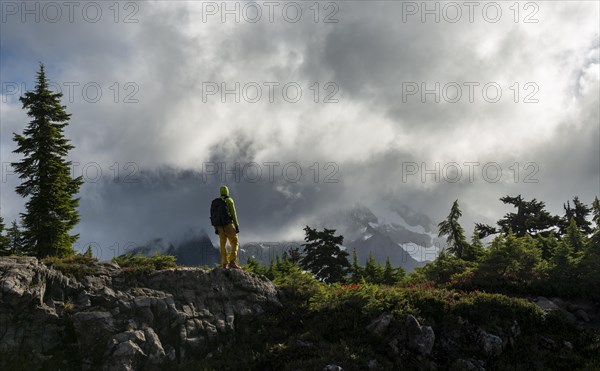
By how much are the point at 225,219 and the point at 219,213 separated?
0.38 metres

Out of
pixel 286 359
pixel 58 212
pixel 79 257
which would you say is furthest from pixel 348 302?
pixel 58 212

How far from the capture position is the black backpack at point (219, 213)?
18062mm

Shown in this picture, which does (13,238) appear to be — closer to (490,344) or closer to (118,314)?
(118,314)

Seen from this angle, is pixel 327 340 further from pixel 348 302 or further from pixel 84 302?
pixel 84 302

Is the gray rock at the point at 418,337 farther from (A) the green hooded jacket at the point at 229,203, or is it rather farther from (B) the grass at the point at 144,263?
(B) the grass at the point at 144,263

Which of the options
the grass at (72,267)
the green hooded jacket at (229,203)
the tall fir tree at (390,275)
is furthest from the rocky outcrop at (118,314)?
the tall fir tree at (390,275)

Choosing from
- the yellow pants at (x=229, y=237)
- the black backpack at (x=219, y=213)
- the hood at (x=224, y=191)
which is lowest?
the yellow pants at (x=229, y=237)

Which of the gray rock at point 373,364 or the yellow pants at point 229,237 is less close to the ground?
the yellow pants at point 229,237

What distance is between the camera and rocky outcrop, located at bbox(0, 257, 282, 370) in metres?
13.8

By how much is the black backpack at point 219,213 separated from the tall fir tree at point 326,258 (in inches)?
1068

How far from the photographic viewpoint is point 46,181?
24.5m

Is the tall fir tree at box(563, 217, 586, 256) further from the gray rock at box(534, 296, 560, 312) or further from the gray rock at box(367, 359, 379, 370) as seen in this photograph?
the gray rock at box(367, 359, 379, 370)

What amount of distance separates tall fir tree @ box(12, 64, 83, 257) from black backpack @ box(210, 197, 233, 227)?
38.7 ft

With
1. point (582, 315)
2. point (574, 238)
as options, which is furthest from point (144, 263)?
point (574, 238)
